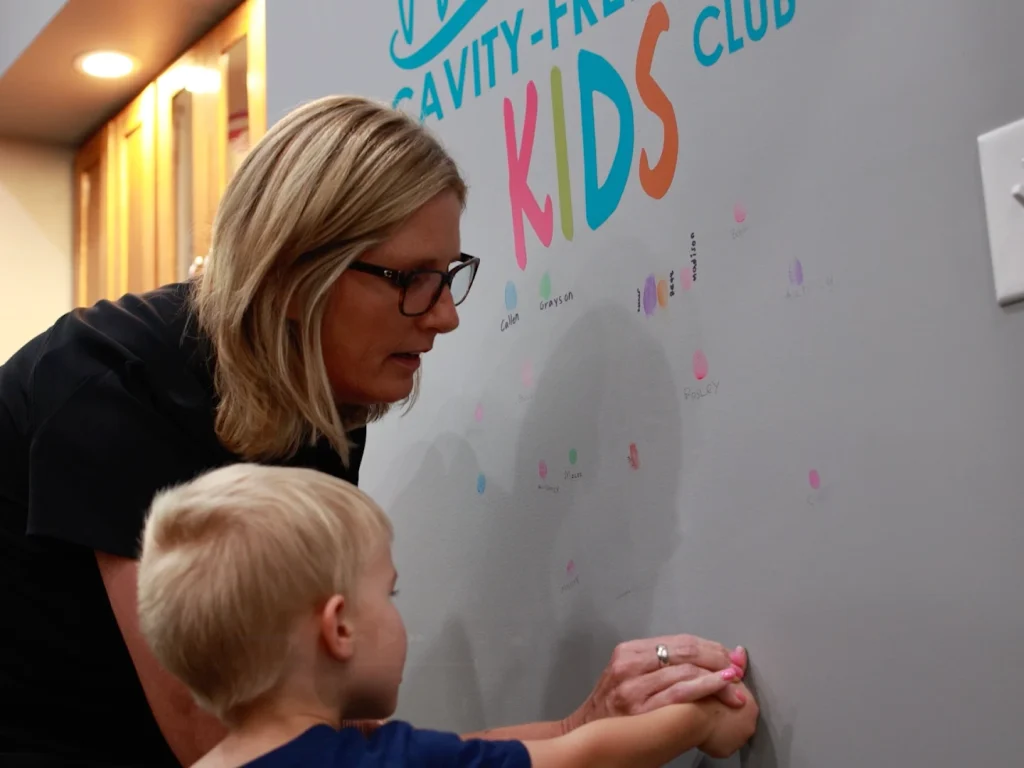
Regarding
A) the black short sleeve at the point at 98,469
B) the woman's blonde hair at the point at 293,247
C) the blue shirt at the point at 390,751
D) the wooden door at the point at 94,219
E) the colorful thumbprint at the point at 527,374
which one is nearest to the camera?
the blue shirt at the point at 390,751

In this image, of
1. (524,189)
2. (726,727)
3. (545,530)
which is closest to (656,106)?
(524,189)

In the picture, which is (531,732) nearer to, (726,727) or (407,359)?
(726,727)

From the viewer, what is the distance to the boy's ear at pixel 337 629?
748 millimetres

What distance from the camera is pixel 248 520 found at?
2.49 feet

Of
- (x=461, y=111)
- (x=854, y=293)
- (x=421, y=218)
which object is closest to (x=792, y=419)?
(x=854, y=293)

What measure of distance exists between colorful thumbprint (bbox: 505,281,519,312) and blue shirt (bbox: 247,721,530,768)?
1.81 feet

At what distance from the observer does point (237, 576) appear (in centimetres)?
75

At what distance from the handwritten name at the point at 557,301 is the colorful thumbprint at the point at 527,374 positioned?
0.06 metres

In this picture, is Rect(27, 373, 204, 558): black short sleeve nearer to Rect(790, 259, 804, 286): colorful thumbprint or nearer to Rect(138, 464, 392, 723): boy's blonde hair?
Rect(138, 464, 392, 723): boy's blonde hair

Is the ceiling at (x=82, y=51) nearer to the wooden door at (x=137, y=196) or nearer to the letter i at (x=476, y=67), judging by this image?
the wooden door at (x=137, y=196)

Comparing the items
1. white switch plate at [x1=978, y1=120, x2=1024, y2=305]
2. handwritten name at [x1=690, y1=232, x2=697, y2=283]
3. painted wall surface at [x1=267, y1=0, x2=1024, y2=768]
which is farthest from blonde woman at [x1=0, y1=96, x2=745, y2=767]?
white switch plate at [x1=978, y1=120, x2=1024, y2=305]

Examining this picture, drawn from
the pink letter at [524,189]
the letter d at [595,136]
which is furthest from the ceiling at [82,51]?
the letter d at [595,136]

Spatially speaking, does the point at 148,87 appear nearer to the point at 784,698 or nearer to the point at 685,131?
the point at 685,131

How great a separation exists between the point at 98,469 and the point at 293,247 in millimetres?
250
